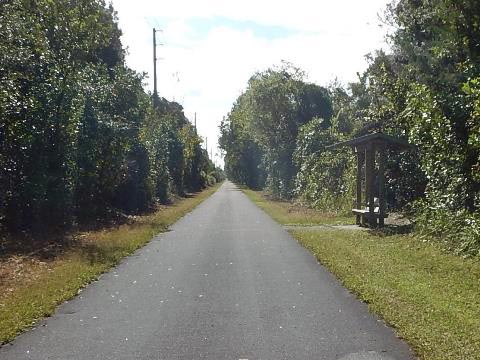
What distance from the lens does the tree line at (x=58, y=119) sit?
1562cm

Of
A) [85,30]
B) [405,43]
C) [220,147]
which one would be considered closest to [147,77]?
[85,30]

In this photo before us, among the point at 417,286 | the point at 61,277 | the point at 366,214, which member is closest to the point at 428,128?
the point at 366,214

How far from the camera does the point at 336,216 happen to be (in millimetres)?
26891

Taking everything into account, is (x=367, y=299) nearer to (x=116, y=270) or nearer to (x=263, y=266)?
(x=263, y=266)

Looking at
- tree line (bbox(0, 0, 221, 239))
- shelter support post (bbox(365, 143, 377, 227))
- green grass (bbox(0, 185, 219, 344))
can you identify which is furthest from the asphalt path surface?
shelter support post (bbox(365, 143, 377, 227))

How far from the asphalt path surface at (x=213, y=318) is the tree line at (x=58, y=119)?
588 cm

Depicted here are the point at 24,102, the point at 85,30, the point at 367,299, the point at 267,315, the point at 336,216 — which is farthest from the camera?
the point at 336,216

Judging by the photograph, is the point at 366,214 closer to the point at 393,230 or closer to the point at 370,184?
the point at 370,184

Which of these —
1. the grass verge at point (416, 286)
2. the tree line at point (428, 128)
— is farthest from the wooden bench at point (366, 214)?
the grass verge at point (416, 286)

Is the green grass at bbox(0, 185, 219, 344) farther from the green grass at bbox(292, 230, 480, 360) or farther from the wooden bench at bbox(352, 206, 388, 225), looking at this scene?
the wooden bench at bbox(352, 206, 388, 225)

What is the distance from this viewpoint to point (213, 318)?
761 cm

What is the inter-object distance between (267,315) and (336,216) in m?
19.5

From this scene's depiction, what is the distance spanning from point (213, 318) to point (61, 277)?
4186 millimetres

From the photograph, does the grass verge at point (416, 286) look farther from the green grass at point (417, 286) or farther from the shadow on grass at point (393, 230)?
the shadow on grass at point (393, 230)
